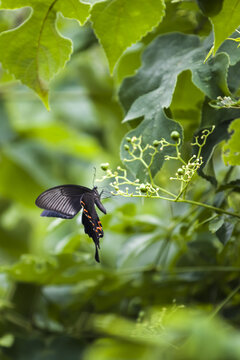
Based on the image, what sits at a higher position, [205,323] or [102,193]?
[102,193]

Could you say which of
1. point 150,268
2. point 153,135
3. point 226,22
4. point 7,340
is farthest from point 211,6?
point 7,340

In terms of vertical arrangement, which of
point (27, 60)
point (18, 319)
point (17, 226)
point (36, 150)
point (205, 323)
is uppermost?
point (36, 150)

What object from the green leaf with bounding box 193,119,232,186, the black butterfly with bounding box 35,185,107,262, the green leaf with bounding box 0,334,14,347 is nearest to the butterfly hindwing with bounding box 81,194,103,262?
the black butterfly with bounding box 35,185,107,262

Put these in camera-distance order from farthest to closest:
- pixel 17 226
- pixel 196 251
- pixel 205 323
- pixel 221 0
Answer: pixel 17 226
pixel 196 251
pixel 221 0
pixel 205 323

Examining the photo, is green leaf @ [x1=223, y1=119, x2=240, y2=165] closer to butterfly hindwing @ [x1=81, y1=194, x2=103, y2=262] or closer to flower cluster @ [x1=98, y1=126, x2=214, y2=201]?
flower cluster @ [x1=98, y1=126, x2=214, y2=201]

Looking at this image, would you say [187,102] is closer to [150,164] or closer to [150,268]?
[150,164]

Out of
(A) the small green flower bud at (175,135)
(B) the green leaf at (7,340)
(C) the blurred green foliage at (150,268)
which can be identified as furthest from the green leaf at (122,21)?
(B) the green leaf at (7,340)

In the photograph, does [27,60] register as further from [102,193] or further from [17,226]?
[17,226]

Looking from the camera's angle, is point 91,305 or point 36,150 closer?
point 91,305

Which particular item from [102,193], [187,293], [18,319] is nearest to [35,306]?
[18,319]

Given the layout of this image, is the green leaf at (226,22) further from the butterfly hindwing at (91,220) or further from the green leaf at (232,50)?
the butterfly hindwing at (91,220)
